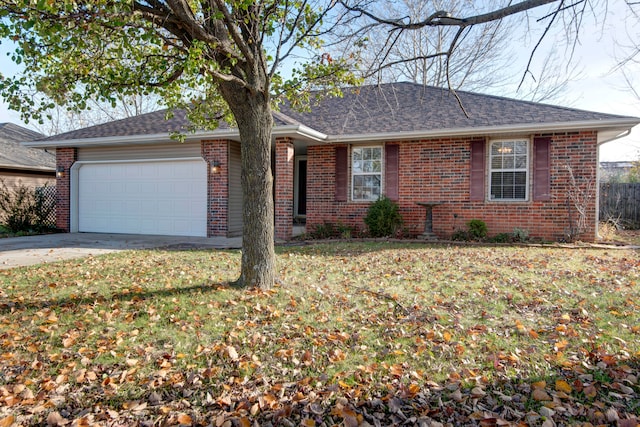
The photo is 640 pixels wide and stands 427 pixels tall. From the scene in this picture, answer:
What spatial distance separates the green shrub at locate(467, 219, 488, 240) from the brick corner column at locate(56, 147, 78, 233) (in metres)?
11.8

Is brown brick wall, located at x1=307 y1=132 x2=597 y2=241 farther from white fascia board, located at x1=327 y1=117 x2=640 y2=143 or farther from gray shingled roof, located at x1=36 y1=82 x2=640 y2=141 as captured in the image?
gray shingled roof, located at x1=36 y1=82 x2=640 y2=141

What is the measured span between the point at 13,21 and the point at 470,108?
977 cm

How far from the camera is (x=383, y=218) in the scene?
10156mm

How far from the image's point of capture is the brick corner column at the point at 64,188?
12.6 m

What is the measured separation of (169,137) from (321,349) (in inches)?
330

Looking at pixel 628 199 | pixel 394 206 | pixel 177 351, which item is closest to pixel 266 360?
pixel 177 351

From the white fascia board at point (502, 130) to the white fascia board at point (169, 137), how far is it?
3.00ft

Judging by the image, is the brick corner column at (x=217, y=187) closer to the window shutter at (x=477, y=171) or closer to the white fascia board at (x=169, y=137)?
the white fascia board at (x=169, y=137)

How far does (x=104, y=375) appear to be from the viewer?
9.68 ft

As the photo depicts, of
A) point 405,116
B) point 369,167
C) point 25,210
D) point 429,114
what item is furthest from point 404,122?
point 25,210

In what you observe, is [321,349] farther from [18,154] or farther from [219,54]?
[18,154]

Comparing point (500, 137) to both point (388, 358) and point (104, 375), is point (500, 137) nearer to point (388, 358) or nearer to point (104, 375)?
point (388, 358)

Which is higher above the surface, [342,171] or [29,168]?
[29,168]

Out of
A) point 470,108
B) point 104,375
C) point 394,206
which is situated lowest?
point 104,375
